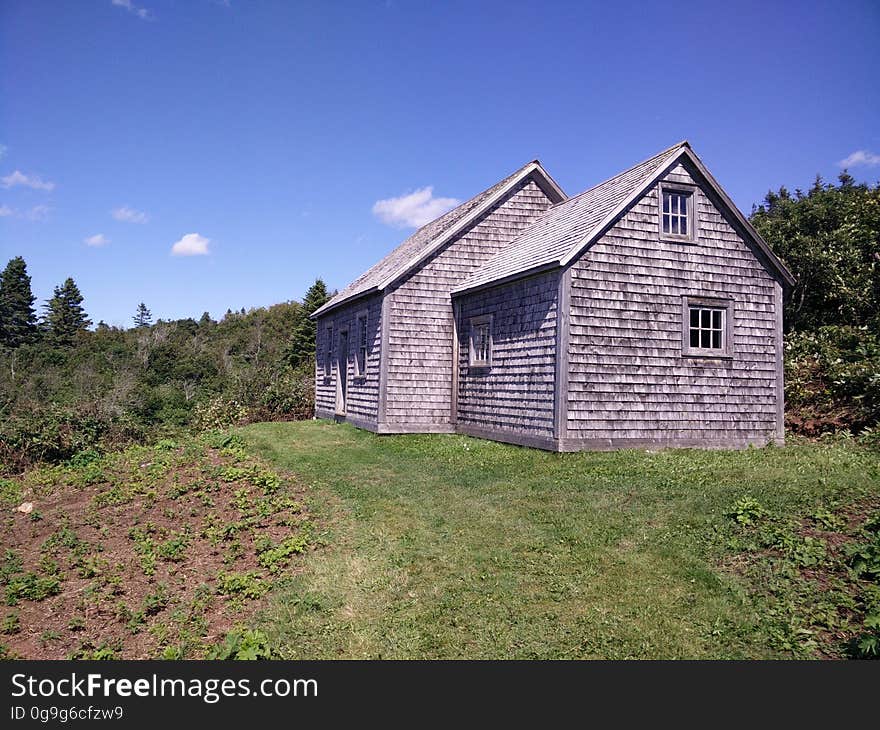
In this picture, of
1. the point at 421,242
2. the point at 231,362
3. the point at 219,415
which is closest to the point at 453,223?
the point at 421,242

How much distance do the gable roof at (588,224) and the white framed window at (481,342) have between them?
0.93 meters

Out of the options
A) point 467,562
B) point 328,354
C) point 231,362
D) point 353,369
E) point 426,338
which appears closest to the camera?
point 467,562

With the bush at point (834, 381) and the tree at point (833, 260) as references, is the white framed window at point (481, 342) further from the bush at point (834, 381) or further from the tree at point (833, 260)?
the tree at point (833, 260)

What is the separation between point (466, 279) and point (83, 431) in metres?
13.1

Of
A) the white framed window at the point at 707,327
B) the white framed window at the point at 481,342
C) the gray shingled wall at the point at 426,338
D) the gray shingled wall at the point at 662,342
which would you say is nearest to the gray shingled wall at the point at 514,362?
the white framed window at the point at 481,342

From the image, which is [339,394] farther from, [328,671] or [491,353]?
[328,671]

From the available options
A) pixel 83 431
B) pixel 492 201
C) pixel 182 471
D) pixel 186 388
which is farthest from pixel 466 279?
pixel 186 388

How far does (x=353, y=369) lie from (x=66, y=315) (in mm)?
41637

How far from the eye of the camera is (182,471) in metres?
14.5

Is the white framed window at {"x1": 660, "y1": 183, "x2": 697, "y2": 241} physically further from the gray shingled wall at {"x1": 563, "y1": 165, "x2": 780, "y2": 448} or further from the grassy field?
the grassy field

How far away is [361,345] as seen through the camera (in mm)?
20547

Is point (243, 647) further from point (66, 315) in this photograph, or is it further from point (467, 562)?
point (66, 315)

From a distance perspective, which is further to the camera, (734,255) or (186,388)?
(186,388)

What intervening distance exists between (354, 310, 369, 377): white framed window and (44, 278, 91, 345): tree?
127ft
